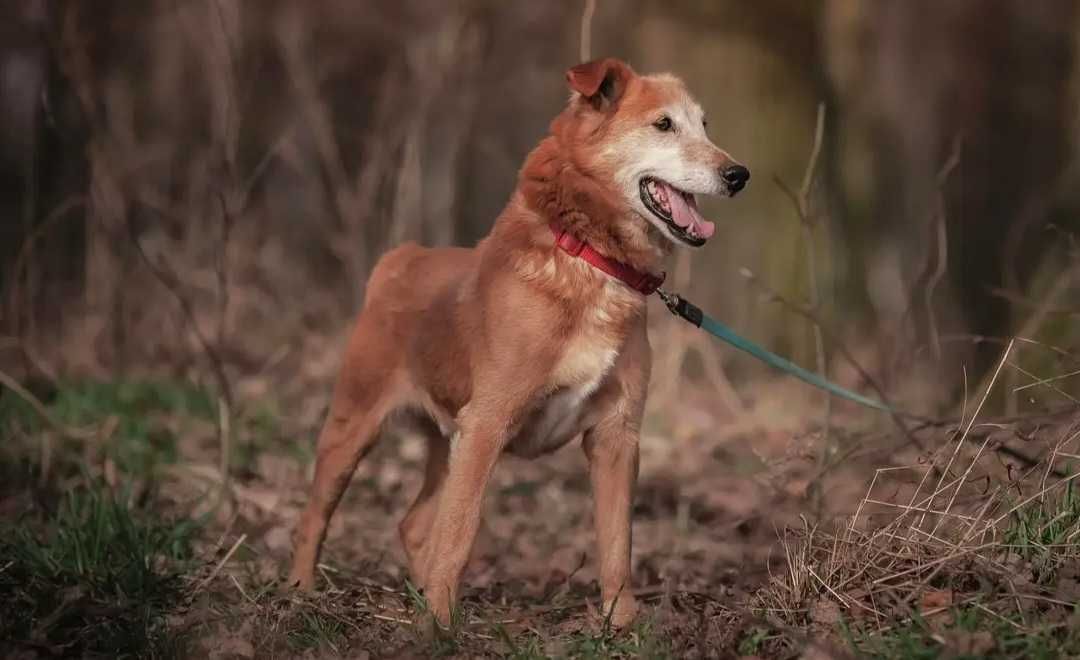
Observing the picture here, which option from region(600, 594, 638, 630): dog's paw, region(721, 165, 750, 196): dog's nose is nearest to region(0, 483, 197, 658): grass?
region(600, 594, 638, 630): dog's paw

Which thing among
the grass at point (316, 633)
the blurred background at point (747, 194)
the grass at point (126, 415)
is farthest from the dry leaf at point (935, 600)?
the grass at point (126, 415)

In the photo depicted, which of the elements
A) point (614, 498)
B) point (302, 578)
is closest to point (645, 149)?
point (614, 498)

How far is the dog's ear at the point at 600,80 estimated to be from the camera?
16.1ft

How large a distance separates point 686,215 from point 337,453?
2.00m

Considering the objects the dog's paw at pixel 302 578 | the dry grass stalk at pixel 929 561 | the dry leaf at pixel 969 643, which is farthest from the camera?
the dog's paw at pixel 302 578

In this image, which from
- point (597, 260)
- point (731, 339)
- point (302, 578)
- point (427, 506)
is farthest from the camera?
point (427, 506)

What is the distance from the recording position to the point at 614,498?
4875 mm

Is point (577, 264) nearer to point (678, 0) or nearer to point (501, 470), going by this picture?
point (501, 470)

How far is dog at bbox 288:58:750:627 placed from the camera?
4730 mm

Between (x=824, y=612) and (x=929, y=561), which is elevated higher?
(x=929, y=561)

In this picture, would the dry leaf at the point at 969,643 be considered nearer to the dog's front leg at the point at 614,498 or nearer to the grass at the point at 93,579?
the dog's front leg at the point at 614,498

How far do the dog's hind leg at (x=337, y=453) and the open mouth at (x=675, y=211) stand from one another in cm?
150

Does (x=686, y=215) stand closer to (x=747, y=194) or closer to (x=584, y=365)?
(x=584, y=365)

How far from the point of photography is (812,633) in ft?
13.3
